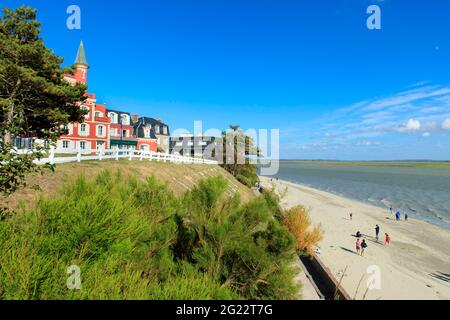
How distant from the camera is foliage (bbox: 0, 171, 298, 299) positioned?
318 centimetres

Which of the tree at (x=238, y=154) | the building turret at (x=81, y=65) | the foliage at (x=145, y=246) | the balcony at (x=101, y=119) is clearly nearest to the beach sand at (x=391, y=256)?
the foliage at (x=145, y=246)

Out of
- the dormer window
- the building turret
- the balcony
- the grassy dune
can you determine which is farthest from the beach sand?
the dormer window

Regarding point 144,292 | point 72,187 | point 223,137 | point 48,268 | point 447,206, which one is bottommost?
point 447,206

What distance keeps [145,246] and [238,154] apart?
4738cm

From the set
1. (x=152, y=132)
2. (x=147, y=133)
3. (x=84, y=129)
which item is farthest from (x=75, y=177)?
(x=152, y=132)

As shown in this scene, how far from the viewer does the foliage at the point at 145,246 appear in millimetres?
3180

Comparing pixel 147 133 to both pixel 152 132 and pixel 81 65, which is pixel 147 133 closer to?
pixel 152 132

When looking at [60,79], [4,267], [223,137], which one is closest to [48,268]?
[4,267]

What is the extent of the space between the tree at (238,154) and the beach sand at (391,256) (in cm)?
1502

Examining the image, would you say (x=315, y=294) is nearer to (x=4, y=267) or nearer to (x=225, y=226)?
(x=225, y=226)

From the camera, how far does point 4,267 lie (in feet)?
9.31

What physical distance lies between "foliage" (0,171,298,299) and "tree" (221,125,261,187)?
131ft

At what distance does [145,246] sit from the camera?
5520 mm
